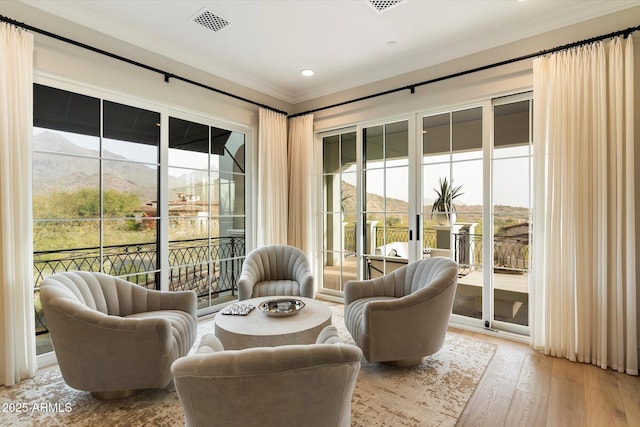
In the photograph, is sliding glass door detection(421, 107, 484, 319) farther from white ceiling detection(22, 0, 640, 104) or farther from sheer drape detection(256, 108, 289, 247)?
sheer drape detection(256, 108, 289, 247)

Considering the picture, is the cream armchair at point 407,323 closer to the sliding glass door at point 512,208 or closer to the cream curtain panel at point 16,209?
the sliding glass door at point 512,208

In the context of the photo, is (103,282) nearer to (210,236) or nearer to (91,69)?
(210,236)

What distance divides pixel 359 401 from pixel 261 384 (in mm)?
1338

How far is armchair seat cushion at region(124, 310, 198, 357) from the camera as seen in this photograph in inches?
86.0

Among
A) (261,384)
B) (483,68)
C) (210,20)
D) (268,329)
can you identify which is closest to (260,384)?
(261,384)

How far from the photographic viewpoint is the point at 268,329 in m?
2.20

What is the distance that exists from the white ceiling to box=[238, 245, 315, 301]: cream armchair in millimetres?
2220

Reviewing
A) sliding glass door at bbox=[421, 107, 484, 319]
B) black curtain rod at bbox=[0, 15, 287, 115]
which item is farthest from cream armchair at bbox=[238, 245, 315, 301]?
black curtain rod at bbox=[0, 15, 287, 115]

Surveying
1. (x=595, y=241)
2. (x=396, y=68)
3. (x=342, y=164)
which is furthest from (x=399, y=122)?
(x=595, y=241)

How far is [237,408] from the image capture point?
1042 mm

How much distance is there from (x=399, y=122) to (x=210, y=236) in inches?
106

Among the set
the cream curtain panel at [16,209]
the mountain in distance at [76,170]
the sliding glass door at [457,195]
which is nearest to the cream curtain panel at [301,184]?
the sliding glass door at [457,195]

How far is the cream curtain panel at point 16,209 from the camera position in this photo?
7.48ft

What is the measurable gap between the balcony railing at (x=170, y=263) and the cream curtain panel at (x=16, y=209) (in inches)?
14.1
